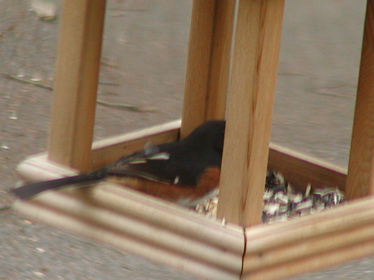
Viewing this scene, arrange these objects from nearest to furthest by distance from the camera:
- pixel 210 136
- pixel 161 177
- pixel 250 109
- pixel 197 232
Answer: pixel 250 109 < pixel 197 232 < pixel 161 177 < pixel 210 136

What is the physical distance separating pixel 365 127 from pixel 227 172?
728mm

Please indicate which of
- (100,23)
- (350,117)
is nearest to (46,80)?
(350,117)

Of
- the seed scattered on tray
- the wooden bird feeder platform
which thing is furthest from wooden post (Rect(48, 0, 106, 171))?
the seed scattered on tray

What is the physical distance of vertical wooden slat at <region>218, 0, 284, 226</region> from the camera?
2258 millimetres

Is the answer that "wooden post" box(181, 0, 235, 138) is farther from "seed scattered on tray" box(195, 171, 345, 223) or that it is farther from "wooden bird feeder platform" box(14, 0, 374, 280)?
"seed scattered on tray" box(195, 171, 345, 223)

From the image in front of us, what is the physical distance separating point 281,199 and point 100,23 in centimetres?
102

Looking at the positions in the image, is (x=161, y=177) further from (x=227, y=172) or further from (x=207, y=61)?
(x=207, y=61)

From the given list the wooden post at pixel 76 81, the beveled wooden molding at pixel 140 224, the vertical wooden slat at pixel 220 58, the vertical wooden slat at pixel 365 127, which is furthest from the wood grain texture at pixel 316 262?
the vertical wooden slat at pixel 220 58

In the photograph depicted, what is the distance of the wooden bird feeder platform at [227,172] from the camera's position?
2322mm

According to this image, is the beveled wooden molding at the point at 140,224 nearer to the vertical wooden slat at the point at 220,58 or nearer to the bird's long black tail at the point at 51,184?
the bird's long black tail at the point at 51,184

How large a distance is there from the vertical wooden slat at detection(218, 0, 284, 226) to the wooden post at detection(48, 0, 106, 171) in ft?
2.08

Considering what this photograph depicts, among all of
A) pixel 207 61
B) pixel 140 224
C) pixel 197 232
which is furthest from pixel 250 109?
pixel 207 61

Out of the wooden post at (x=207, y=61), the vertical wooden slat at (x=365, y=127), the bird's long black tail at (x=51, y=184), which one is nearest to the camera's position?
the bird's long black tail at (x=51, y=184)

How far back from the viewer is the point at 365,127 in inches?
112
